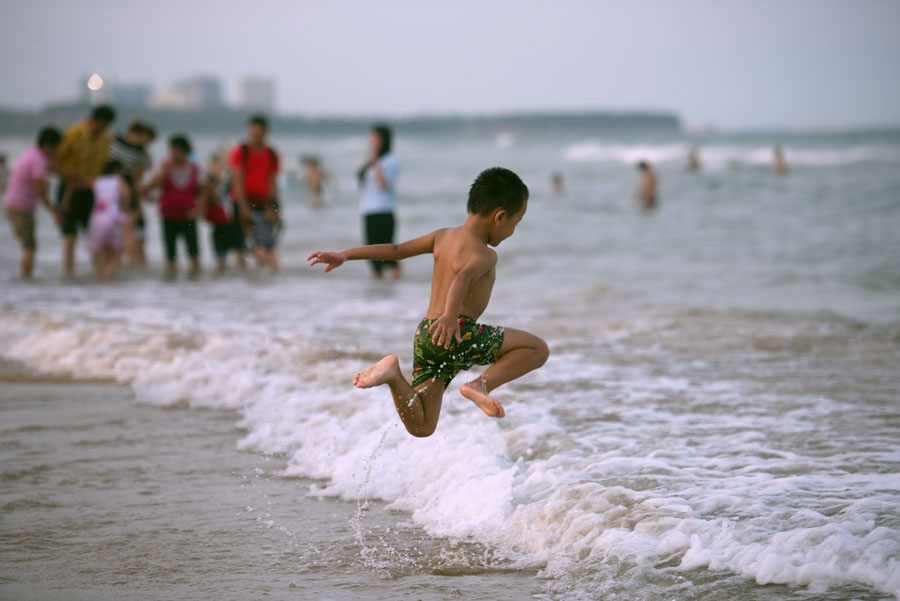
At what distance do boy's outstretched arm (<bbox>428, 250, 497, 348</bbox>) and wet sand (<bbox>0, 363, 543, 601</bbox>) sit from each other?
3.03 ft

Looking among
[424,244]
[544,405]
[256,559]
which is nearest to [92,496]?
[256,559]

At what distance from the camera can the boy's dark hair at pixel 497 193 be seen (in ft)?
13.6

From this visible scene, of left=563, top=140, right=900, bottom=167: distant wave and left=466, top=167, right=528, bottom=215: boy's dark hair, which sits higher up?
left=563, top=140, right=900, bottom=167: distant wave

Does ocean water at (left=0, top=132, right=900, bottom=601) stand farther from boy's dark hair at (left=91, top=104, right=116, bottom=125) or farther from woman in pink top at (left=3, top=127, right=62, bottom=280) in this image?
boy's dark hair at (left=91, top=104, right=116, bottom=125)

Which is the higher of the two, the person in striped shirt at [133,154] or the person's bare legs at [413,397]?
the person in striped shirt at [133,154]

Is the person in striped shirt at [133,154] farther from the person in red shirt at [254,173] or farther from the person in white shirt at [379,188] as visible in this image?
the person in white shirt at [379,188]

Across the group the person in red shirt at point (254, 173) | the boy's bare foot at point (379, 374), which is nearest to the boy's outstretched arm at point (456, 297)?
the boy's bare foot at point (379, 374)

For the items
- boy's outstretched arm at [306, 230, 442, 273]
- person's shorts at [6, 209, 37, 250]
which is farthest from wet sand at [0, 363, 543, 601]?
person's shorts at [6, 209, 37, 250]

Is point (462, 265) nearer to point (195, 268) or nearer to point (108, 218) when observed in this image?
point (108, 218)

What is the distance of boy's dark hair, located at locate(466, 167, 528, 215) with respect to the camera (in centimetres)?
416

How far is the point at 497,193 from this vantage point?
4.17 m

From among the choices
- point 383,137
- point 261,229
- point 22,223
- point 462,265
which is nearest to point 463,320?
point 462,265

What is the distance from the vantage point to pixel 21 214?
11977mm

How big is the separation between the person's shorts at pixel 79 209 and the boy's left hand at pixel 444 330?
30.2ft
